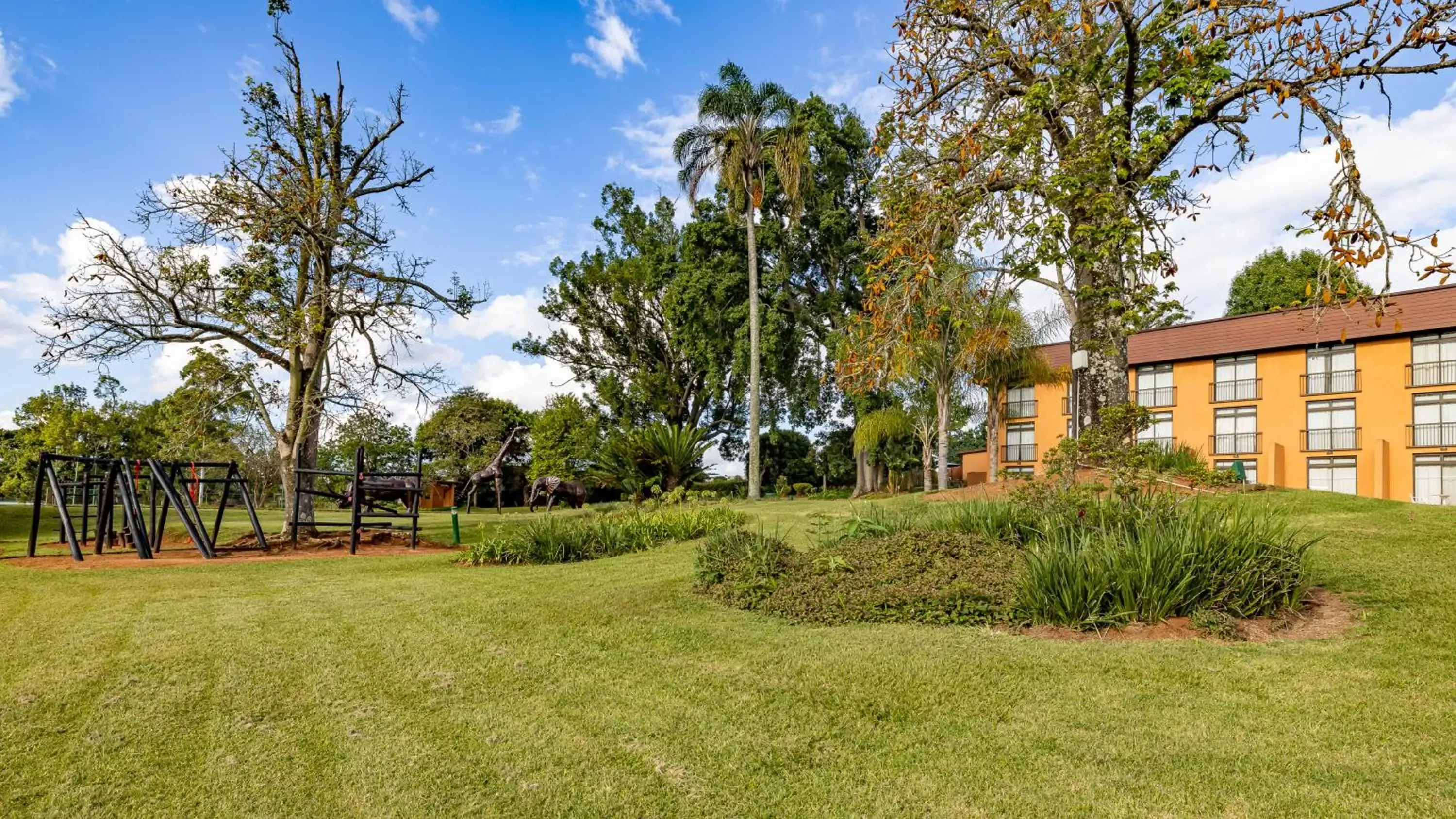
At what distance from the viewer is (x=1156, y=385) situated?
3253 cm

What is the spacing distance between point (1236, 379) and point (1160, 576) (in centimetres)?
3078

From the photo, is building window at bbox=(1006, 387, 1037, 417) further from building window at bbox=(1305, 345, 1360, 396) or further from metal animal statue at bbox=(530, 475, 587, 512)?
metal animal statue at bbox=(530, 475, 587, 512)

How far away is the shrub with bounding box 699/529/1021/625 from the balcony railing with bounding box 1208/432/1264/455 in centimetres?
2945

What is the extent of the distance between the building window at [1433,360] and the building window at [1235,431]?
4.83 metres

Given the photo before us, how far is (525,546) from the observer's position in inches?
369

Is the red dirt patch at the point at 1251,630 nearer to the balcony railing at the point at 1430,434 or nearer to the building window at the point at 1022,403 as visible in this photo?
the balcony railing at the point at 1430,434

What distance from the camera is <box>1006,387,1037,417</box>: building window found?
36.8 meters

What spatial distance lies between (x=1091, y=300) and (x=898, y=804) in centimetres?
542

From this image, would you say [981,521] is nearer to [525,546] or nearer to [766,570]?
[766,570]

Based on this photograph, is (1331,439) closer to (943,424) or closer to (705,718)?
(943,424)

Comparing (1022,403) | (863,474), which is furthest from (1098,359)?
(1022,403)

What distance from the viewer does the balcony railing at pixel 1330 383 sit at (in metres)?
27.8

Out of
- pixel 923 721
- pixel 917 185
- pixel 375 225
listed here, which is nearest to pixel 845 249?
pixel 375 225

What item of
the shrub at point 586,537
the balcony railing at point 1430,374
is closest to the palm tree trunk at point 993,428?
the balcony railing at point 1430,374
